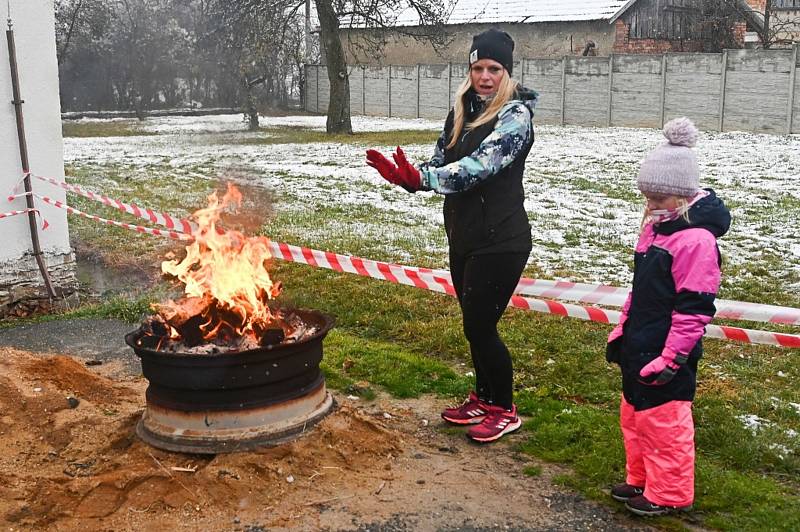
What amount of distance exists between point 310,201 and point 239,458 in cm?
979

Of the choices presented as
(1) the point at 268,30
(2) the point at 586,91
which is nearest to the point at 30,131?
(1) the point at 268,30

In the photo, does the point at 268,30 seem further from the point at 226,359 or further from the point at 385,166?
the point at 226,359

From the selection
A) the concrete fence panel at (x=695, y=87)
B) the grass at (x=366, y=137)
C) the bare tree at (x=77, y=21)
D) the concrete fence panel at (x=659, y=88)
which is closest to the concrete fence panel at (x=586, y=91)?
the concrete fence panel at (x=659, y=88)

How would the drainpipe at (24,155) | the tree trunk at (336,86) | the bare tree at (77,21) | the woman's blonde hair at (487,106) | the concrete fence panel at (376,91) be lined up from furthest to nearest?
the concrete fence panel at (376,91) → the bare tree at (77,21) → the tree trunk at (336,86) → the drainpipe at (24,155) → the woman's blonde hair at (487,106)

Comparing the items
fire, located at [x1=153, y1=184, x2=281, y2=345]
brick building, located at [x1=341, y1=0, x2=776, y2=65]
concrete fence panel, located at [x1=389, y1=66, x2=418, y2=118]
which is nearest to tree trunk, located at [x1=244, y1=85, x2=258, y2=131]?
fire, located at [x1=153, y1=184, x2=281, y2=345]

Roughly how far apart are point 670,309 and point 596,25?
110 ft

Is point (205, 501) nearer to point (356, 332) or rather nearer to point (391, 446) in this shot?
point (391, 446)

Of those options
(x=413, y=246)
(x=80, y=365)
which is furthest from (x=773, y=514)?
(x=413, y=246)

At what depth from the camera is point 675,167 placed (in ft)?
11.5

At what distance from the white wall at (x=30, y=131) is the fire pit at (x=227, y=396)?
3692 millimetres

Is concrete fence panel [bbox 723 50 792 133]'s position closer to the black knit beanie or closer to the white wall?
the white wall

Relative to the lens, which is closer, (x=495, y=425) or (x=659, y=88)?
(x=495, y=425)

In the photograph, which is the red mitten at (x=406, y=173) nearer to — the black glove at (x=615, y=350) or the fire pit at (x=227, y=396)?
the fire pit at (x=227, y=396)

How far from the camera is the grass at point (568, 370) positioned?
4.12 meters
